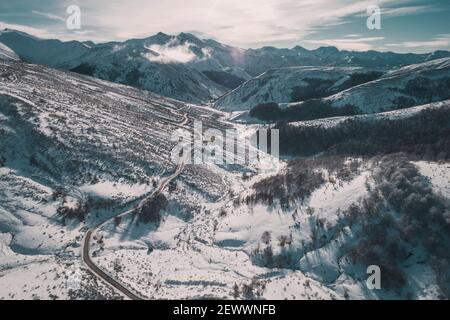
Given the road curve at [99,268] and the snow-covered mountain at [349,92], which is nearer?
the road curve at [99,268]

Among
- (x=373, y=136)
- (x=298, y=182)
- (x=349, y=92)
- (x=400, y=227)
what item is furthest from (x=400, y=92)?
(x=400, y=227)

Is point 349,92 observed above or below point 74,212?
above

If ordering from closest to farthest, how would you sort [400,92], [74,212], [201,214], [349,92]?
[74,212] < [201,214] < [400,92] < [349,92]

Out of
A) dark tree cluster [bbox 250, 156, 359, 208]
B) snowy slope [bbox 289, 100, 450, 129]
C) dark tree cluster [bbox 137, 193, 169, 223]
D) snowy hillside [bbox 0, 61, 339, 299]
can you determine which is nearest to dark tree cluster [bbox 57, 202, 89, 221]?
snowy hillside [bbox 0, 61, 339, 299]

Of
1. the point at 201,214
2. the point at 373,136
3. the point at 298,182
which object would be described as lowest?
the point at 201,214

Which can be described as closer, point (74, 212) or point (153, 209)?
point (74, 212)

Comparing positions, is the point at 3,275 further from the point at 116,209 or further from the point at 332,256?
the point at 332,256

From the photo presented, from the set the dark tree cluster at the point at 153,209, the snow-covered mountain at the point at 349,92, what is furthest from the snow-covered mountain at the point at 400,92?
the dark tree cluster at the point at 153,209

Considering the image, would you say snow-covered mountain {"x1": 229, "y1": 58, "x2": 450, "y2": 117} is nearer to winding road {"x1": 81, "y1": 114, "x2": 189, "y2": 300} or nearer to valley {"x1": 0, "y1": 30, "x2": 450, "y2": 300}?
valley {"x1": 0, "y1": 30, "x2": 450, "y2": 300}

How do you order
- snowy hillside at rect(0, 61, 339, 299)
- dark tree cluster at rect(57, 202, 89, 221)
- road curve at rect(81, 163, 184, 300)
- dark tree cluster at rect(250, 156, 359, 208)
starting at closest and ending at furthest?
road curve at rect(81, 163, 184, 300), snowy hillside at rect(0, 61, 339, 299), dark tree cluster at rect(57, 202, 89, 221), dark tree cluster at rect(250, 156, 359, 208)

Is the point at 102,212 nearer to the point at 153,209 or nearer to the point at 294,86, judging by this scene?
the point at 153,209

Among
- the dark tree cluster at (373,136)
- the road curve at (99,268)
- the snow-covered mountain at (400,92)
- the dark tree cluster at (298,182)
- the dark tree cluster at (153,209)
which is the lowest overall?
the road curve at (99,268)

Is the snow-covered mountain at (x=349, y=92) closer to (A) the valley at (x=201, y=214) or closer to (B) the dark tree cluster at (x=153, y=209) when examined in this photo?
(A) the valley at (x=201, y=214)
